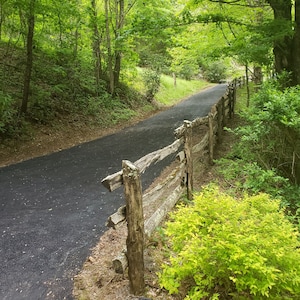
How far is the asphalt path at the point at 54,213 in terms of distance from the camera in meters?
3.69

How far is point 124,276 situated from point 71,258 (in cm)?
101

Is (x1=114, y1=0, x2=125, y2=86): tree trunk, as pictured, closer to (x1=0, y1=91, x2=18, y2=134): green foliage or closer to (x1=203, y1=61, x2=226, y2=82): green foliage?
(x1=0, y1=91, x2=18, y2=134): green foliage

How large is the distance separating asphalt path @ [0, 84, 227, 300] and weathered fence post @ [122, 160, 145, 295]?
0.89 metres

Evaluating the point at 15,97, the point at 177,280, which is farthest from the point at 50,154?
the point at 177,280

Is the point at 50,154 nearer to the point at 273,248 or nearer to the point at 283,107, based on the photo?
the point at 283,107

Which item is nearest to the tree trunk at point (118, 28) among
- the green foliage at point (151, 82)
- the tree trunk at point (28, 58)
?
the green foliage at point (151, 82)

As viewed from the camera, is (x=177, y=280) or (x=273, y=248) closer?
(x=273, y=248)

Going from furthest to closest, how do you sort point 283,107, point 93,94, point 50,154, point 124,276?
point 93,94 < point 50,154 < point 283,107 < point 124,276

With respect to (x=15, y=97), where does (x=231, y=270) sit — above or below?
below

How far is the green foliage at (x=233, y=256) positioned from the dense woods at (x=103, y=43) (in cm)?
563

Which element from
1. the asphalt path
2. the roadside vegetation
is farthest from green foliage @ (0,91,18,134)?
the roadside vegetation

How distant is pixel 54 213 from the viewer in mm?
5352

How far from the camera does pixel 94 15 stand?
563 inches

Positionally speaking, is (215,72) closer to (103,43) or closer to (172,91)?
(172,91)
